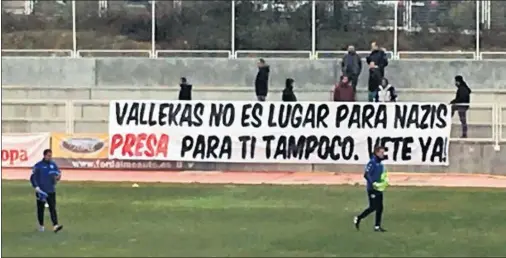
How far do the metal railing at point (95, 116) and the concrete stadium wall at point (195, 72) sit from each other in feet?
19.8

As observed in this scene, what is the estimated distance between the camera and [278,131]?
3231 centimetres

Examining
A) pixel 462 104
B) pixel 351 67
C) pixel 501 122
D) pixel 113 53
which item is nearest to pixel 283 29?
pixel 113 53

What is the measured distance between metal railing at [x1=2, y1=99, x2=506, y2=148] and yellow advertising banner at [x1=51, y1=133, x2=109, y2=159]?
37 cm

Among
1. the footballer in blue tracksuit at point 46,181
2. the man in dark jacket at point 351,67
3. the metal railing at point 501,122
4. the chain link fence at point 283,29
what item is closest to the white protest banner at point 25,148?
the man in dark jacket at point 351,67

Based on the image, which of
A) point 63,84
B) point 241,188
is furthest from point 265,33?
Result: point 241,188

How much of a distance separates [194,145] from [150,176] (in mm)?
1899

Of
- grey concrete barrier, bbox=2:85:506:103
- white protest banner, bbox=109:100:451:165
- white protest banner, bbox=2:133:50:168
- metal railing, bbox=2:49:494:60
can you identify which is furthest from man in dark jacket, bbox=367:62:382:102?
white protest banner, bbox=2:133:50:168

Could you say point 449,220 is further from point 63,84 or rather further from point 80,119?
point 63,84

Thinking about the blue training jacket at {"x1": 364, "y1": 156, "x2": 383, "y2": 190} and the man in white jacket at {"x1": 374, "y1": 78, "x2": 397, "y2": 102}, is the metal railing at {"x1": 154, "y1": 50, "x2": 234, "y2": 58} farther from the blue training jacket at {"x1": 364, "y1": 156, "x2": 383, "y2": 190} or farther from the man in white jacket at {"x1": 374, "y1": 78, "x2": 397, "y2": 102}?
the blue training jacket at {"x1": 364, "y1": 156, "x2": 383, "y2": 190}

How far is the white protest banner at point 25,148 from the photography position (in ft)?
107

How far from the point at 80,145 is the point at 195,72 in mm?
9022

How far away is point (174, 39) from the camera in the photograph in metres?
44.7

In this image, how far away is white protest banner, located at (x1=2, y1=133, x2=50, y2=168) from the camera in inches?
1284

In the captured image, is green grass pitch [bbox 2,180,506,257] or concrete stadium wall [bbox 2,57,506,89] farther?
concrete stadium wall [bbox 2,57,506,89]
